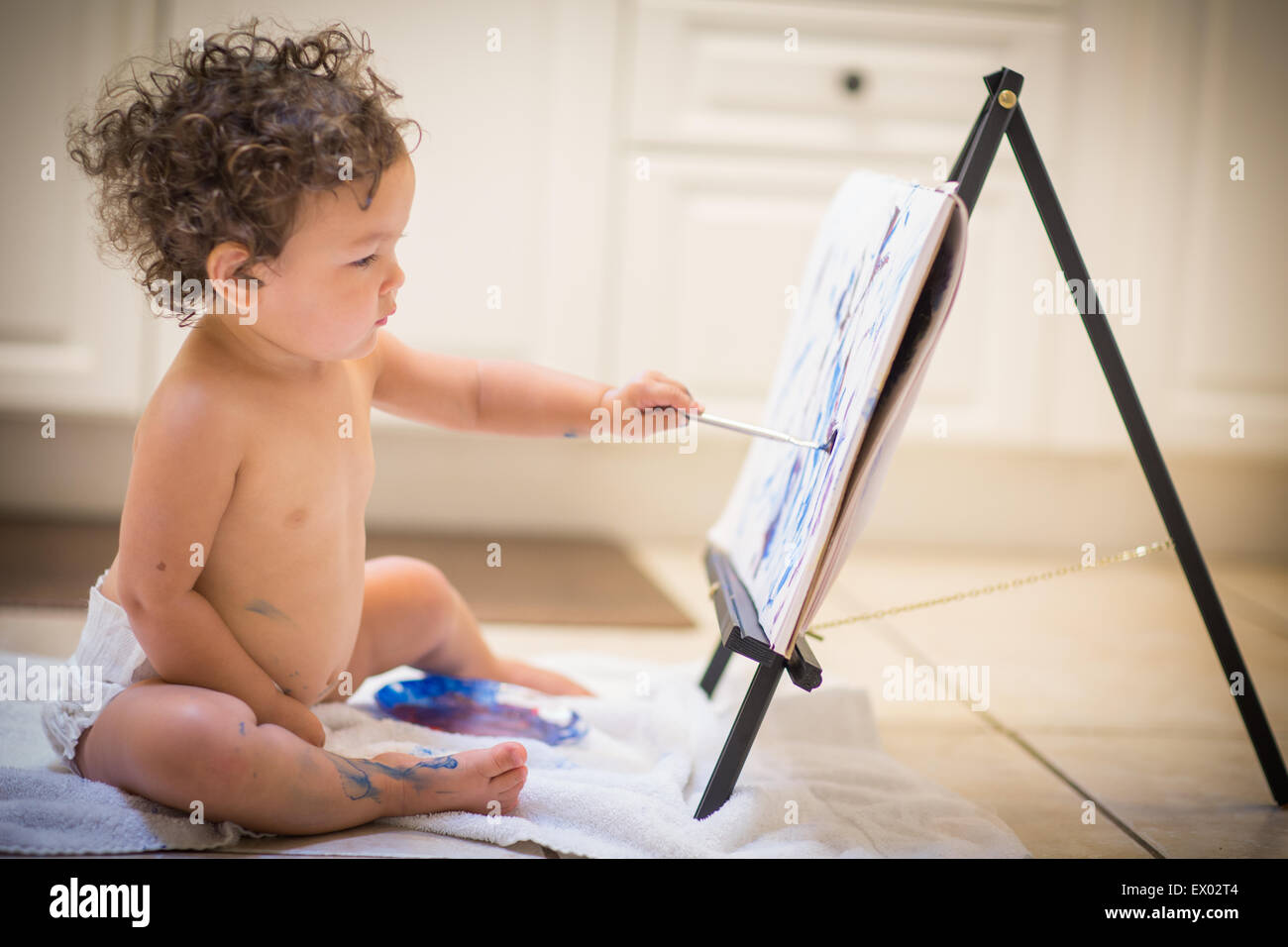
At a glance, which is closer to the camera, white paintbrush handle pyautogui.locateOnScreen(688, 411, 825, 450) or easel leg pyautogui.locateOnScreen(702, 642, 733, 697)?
Result: white paintbrush handle pyautogui.locateOnScreen(688, 411, 825, 450)

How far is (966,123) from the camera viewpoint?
1729mm

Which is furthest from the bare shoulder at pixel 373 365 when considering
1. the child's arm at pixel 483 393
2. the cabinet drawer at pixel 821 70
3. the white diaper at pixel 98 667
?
the cabinet drawer at pixel 821 70

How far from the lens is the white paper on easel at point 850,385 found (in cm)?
68

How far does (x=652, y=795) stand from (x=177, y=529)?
13.5 inches

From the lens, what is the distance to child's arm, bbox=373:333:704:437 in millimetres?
910

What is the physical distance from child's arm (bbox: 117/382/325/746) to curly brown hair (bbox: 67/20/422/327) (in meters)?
0.08

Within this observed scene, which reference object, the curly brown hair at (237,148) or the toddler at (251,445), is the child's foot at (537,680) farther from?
the curly brown hair at (237,148)

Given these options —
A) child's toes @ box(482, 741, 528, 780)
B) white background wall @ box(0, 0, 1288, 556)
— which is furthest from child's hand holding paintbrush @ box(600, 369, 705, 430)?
white background wall @ box(0, 0, 1288, 556)

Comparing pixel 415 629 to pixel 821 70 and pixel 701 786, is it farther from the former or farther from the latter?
pixel 821 70

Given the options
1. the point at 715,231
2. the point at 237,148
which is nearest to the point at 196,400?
the point at 237,148

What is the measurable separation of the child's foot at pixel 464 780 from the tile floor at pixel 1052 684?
0.03 metres

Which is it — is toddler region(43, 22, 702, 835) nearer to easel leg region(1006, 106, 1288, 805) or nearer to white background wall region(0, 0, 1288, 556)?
easel leg region(1006, 106, 1288, 805)

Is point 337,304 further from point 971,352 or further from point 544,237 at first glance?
point 971,352
